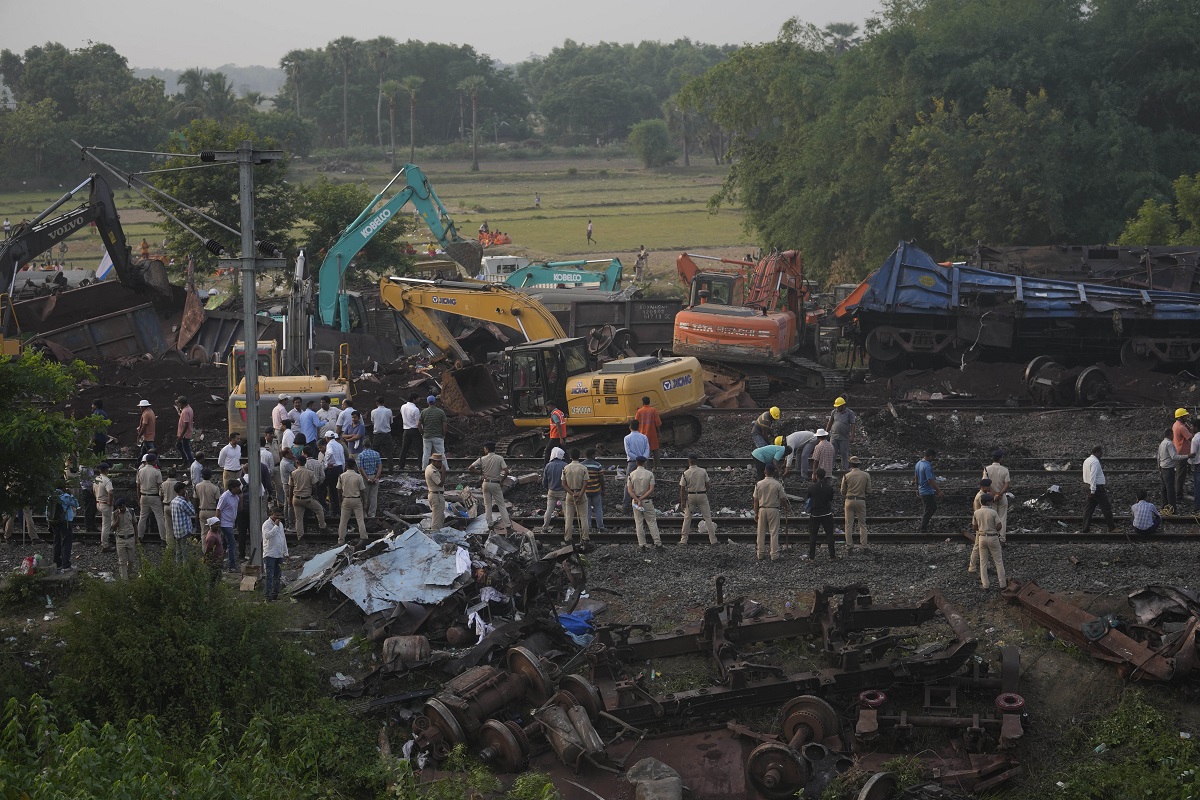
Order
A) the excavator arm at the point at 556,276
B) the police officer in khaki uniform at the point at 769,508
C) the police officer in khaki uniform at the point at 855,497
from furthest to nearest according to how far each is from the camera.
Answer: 1. the excavator arm at the point at 556,276
2. the police officer in khaki uniform at the point at 855,497
3. the police officer in khaki uniform at the point at 769,508

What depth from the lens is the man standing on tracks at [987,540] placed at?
47.8ft

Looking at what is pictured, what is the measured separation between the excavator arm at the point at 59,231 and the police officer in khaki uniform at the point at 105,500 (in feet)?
35.6

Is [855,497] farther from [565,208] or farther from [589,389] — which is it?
[565,208]

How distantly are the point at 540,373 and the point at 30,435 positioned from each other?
10525 millimetres

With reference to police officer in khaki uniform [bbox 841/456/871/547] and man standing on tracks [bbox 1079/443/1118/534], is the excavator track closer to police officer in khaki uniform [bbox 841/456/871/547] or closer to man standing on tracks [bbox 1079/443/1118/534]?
man standing on tracks [bbox 1079/443/1118/534]

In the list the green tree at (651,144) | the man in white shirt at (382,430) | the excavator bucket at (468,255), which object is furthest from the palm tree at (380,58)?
the man in white shirt at (382,430)

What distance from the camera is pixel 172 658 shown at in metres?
12.1

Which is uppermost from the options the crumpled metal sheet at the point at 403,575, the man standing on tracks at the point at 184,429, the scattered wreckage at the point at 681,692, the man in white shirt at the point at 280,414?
the man in white shirt at the point at 280,414

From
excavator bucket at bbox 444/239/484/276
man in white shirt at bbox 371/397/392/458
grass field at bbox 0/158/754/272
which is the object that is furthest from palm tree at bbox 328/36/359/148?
man in white shirt at bbox 371/397/392/458

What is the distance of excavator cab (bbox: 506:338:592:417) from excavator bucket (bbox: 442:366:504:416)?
2.40m

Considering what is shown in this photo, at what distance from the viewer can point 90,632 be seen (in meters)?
12.2

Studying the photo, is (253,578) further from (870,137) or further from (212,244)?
(870,137)

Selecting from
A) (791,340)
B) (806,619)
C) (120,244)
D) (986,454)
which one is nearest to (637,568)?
(806,619)

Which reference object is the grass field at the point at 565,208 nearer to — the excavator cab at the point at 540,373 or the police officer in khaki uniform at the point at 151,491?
the excavator cab at the point at 540,373
